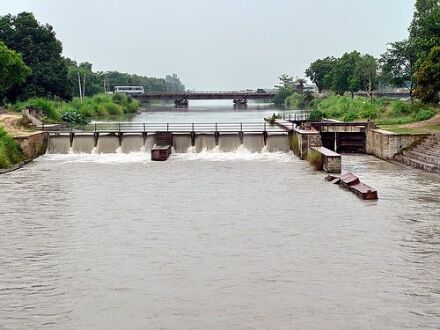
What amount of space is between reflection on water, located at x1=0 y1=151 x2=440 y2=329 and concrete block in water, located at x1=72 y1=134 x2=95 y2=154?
→ 42.5ft

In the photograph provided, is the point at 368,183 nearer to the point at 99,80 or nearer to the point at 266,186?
the point at 266,186

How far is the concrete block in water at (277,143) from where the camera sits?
51656 mm

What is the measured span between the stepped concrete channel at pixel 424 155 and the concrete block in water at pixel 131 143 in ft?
60.6

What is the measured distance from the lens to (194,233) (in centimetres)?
2523

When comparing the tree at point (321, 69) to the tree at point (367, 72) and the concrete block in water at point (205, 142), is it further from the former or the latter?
the concrete block in water at point (205, 142)

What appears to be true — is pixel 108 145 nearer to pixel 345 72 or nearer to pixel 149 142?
pixel 149 142

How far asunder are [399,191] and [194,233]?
12964 millimetres

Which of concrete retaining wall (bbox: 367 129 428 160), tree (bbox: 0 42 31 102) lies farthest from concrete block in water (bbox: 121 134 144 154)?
tree (bbox: 0 42 31 102)

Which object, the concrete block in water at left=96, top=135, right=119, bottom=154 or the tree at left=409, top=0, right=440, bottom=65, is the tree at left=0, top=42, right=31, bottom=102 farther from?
the tree at left=409, top=0, right=440, bottom=65

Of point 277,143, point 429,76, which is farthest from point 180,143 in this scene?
point 429,76

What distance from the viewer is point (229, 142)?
51750 mm

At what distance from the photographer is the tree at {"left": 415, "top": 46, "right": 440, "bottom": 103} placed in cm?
5400

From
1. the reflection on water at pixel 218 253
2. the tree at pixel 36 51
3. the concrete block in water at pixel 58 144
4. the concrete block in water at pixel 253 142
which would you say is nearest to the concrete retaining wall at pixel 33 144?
the concrete block in water at pixel 58 144

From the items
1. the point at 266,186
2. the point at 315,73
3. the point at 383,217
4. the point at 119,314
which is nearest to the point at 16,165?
the point at 266,186
